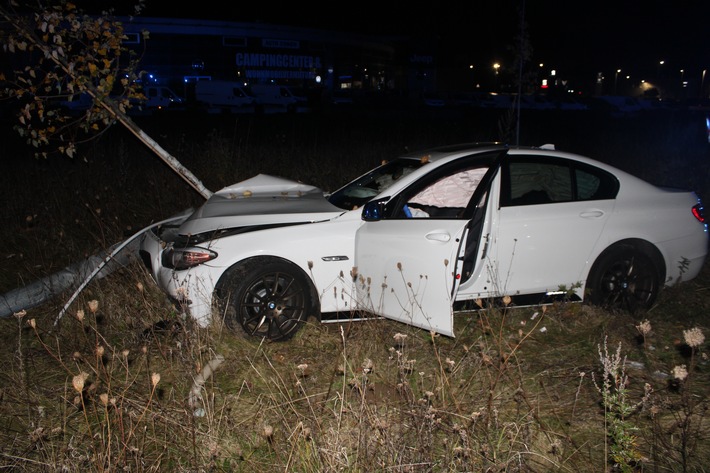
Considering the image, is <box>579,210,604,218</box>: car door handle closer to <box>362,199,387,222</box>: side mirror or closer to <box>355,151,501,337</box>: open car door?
<box>355,151,501,337</box>: open car door

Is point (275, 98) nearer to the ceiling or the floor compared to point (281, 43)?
nearer to the floor

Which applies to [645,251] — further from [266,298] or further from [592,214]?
[266,298]

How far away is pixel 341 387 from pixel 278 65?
2274 inches

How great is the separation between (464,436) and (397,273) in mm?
2150

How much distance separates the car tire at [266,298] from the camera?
16.4ft

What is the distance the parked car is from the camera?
492 cm

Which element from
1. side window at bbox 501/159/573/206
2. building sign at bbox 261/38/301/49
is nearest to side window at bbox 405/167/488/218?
side window at bbox 501/159/573/206

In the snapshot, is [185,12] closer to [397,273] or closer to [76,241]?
[76,241]

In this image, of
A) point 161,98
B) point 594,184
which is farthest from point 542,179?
point 161,98

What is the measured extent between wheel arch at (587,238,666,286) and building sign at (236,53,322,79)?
54.4 metres

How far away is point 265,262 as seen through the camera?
16.6 ft

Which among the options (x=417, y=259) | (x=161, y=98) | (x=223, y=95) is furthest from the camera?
(x=223, y=95)

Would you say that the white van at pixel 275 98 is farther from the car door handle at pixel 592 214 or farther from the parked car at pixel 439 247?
the car door handle at pixel 592 214

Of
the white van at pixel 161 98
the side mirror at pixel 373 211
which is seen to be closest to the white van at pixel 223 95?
the white van at pixel 161 98
